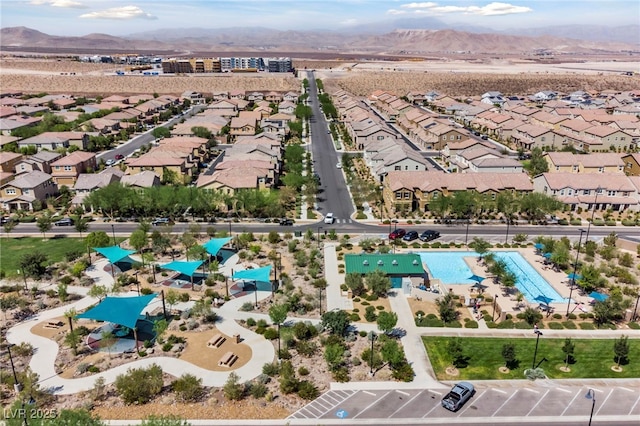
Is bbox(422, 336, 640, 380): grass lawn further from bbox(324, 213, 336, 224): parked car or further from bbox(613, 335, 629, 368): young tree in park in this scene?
bbox(324, 213, 336, 224): parked car

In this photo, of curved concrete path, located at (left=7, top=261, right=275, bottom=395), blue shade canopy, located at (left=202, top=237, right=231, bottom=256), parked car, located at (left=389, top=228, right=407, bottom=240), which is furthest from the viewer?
parked car, located at (left=389, top=228, right=407, bottom=240)

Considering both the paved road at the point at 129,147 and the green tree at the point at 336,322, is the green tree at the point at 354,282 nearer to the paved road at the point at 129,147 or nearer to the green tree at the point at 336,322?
the green tree at the point at 336,322

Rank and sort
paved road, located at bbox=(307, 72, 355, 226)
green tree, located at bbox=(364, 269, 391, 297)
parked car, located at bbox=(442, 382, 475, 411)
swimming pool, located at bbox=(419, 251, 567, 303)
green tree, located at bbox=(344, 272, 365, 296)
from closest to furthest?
parked car, located at bbox=(442, 382, 475, 411)
green tree, located at bbox=(344, 272, 365, 296)
green tree, located at bbox=(364, 269, 391, 297)
swimming pool, located at bbox=(419, 251, 567, 303)
paved road, located at bbox=(307, 72, 355, 226)

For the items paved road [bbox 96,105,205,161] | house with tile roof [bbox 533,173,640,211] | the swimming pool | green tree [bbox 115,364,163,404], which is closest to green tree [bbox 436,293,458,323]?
the swimming pool

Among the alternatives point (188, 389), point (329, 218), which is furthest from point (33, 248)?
point (329, 218)

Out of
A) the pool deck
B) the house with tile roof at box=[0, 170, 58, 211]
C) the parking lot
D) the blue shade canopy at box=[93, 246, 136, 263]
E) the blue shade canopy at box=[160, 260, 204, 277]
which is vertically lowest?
the parking lot

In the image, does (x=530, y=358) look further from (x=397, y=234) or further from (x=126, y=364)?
(x=126, y=364)

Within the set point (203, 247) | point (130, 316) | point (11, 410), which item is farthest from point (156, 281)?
point (11, 410)

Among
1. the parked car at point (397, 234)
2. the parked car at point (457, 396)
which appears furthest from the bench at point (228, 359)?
the parked car at point (397, 234)
